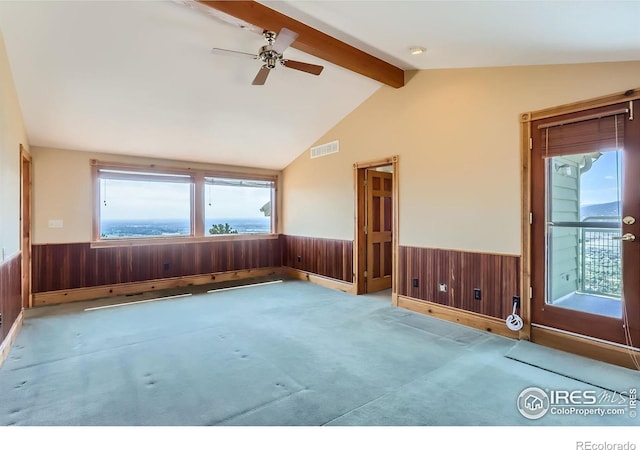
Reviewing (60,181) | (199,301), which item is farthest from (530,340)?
(60,181)

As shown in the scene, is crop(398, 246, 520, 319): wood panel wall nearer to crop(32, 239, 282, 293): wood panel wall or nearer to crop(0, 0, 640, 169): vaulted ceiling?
crop(0, 0, 640, 169): vaulted ceiling

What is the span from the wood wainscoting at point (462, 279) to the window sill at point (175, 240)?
135 inches

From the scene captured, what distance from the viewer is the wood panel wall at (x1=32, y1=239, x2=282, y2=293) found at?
199 inches

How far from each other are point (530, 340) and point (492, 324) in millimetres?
391

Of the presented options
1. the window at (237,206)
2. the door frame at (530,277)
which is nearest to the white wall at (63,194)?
the window at (237,206)

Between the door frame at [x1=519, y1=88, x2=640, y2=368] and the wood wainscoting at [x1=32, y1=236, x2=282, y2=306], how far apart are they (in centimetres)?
497

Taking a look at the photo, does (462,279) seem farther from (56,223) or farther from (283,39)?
(56,223)

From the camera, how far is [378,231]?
583 cm

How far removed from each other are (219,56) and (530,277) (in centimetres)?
412

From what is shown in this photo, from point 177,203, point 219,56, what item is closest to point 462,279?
point 219,56

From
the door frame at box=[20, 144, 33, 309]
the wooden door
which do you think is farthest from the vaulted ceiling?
the wooden door

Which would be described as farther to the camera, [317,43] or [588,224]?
[317,43]

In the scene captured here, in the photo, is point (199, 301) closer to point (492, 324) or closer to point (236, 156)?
point (236, 156)

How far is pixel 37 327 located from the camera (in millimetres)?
3945
